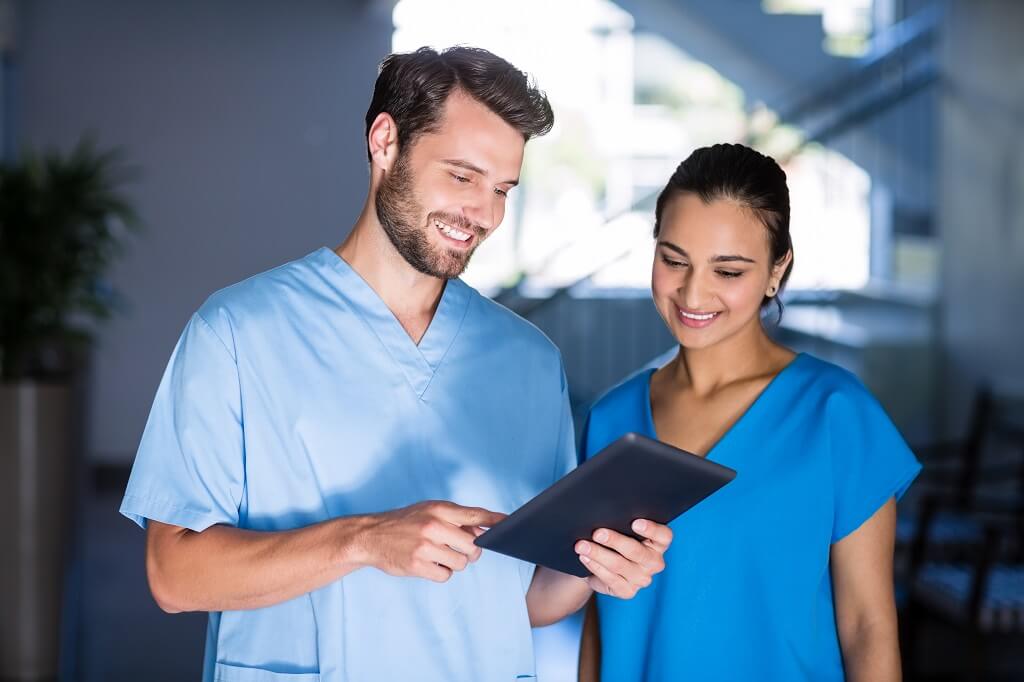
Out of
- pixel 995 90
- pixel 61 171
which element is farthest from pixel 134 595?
pixel 995 90

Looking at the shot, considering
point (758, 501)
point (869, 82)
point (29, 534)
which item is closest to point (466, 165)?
point (758, 501)

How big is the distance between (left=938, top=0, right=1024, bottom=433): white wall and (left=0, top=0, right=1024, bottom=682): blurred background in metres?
0.01

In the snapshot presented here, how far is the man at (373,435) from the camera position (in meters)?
1.28

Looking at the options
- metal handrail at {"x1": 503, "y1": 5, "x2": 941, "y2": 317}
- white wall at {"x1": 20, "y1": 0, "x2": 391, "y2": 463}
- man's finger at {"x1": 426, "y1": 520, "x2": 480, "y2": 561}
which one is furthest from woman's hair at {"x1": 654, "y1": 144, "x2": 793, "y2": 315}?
white wall at {"x1": 20, "y1": 0, "x2": 391, "y2": 463}

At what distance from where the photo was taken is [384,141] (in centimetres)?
143

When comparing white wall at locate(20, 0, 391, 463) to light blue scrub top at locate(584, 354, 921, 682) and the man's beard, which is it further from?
light blue scrub top at locate(584, 354, 921, 682)

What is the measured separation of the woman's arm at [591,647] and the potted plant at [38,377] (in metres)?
2.65

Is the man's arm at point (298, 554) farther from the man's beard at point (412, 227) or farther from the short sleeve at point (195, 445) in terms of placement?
the man's beard at point (412, 227)

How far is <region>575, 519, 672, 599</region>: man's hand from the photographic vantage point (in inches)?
46.0

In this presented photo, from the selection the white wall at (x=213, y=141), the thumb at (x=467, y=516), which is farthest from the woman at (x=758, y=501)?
the white wall at (x=213, y=141)

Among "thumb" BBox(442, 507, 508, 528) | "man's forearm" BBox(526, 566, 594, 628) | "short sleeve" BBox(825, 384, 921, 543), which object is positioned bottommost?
"man's forearm" BBox(526, 566, 594, 628)

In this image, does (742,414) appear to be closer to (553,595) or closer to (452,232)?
Result: (553,595)

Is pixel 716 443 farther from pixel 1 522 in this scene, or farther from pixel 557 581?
pixel 1 522

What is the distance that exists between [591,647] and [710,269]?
0.55 m
